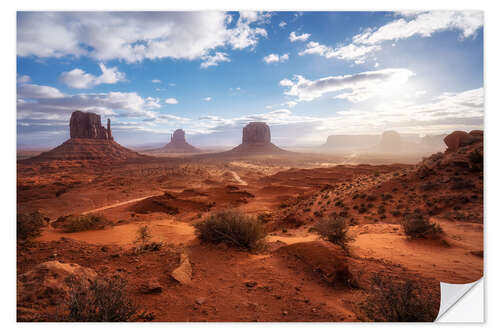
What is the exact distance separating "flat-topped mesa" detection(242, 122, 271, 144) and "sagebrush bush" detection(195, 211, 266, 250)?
73520mm

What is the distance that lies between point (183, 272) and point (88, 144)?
192 ft

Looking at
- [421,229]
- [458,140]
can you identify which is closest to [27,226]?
[421,229]

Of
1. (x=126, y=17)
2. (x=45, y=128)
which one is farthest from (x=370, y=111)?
(x=45, y=128)

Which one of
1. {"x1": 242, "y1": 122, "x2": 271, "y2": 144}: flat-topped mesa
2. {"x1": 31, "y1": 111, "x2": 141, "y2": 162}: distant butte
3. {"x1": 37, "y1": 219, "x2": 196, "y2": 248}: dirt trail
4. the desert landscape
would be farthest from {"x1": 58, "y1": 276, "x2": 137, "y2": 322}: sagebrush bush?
{"x1": 242, "y1": 122, "x2": 271, "y2": 144}: flat-topped mesa

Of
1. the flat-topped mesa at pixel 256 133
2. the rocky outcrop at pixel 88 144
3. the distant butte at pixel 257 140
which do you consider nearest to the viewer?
the rocky outcrop at pixel 88 144

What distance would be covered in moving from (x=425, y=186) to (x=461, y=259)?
6.85 meters

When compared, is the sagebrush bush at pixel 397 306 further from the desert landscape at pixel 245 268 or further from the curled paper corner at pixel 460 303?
the curled paper corner at pixel 460 303

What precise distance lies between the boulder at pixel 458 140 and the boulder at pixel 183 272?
46.9 feet

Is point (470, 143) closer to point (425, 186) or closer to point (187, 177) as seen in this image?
point (425, 186)

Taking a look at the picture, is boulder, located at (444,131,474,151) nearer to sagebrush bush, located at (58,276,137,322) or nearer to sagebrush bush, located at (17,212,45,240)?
sagebrush bush, located at (58,276,137,322)

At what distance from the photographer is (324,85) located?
5.68m

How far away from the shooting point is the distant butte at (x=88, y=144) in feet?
140

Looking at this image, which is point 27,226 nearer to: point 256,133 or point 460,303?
point 460,303
